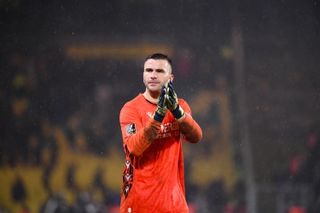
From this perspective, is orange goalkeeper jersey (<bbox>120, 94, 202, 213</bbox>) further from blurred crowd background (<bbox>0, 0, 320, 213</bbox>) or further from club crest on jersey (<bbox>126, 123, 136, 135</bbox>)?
blurred crowd background (<bbox>0, 0, 320, 213</bbox>)

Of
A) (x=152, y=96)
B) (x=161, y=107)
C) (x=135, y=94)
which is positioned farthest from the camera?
(x=135, y=94)

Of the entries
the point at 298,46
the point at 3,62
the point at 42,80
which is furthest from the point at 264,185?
the point at 3,62

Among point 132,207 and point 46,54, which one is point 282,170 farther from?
point 132,207

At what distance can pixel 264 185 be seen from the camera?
519 cm

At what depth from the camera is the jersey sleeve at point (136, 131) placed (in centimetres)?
255

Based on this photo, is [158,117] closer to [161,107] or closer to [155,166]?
[161,107]

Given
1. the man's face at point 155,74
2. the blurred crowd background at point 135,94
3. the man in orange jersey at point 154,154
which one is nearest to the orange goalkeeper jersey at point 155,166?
the man in orange jersey at point 154,154

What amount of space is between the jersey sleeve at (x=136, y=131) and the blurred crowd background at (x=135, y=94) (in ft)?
Result: 7.85

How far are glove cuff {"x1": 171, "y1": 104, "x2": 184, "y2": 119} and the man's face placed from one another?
216 millimetres

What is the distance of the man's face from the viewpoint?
9.09ft

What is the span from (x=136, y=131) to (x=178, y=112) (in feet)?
0.80

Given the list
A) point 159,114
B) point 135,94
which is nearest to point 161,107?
point 159,114

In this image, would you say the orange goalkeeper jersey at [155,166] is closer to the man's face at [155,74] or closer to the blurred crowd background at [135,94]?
the man's face at [155,74]

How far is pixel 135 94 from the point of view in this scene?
5.19 metres
